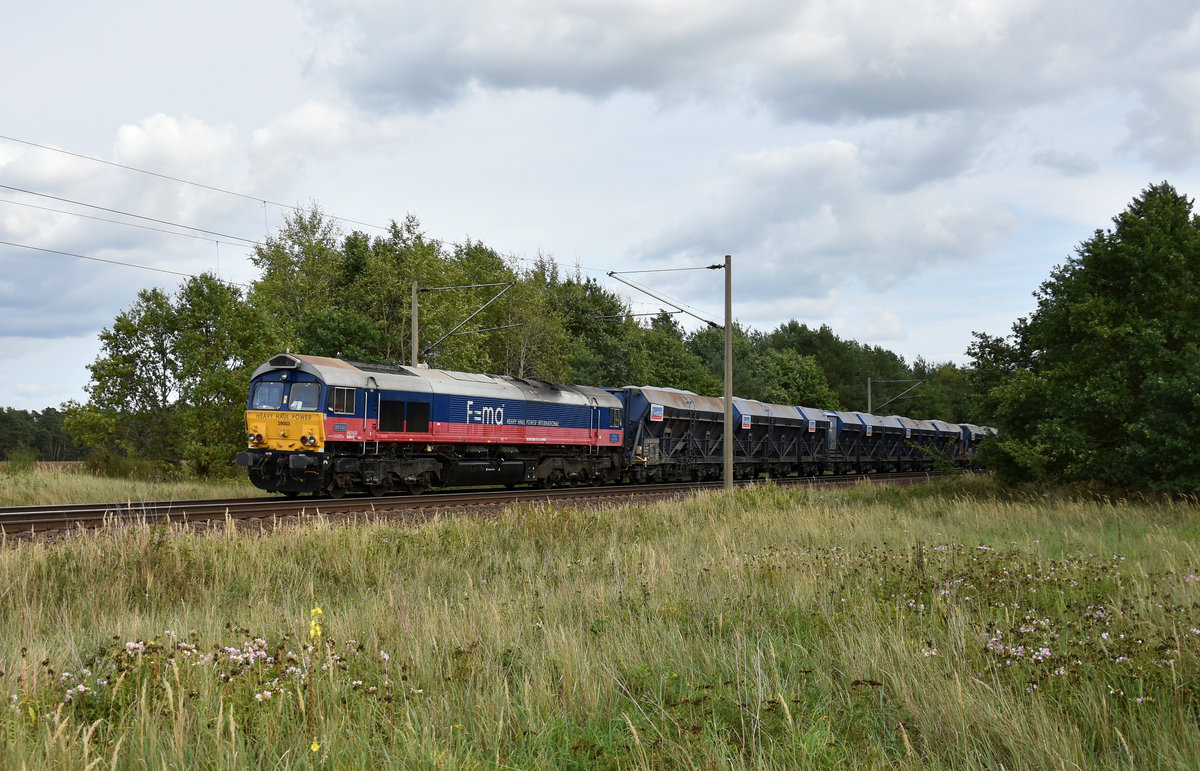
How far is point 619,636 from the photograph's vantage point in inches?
252

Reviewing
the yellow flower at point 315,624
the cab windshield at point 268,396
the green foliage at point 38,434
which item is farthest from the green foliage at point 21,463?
the green foliage at point 38,434

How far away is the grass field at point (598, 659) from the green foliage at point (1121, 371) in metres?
8.48

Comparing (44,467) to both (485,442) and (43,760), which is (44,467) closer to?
(485,442)

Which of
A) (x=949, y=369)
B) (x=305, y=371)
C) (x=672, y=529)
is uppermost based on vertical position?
(x=949, y=369)

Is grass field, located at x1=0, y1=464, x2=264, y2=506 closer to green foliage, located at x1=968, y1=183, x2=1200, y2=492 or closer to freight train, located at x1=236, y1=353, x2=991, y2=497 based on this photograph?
freight train, located at x1=236, y1=353, x2=991, y2=497

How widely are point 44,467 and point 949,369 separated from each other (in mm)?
122913

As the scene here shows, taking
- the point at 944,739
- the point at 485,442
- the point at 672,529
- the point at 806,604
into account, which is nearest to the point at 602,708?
the point at 944,739

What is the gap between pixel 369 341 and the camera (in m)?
39.1

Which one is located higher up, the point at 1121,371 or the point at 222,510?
the point at 1121,371

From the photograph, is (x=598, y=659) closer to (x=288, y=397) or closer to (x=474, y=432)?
(x=288, y=397)

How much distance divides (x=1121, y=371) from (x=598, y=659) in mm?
18486

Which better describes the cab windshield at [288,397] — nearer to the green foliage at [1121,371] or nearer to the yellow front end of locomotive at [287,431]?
the yellow front end of locomotive at [287,431]

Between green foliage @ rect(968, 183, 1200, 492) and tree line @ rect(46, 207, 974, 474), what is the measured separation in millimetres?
2512

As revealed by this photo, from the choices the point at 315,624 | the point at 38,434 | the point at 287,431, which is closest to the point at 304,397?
the point at 287,431
